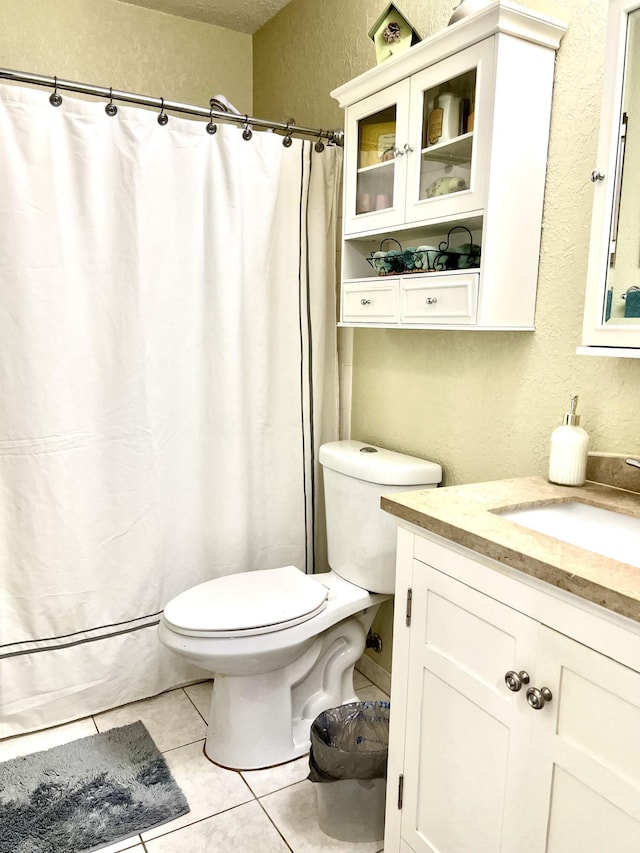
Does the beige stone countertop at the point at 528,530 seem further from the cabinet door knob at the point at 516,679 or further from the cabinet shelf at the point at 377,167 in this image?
the cabinet shelf at the point at 377,167

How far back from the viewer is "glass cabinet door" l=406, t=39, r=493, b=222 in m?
1.41

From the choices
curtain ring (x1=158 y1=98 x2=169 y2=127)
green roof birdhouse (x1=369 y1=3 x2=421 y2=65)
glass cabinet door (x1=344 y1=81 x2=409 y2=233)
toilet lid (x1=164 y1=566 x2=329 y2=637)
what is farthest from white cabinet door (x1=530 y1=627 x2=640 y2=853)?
curtain ring (x1=158 y1=98 x2=169 y2=127)

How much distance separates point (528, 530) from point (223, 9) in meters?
2.40

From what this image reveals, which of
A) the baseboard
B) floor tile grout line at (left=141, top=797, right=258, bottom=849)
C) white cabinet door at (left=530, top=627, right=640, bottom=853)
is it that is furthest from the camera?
the baseboard

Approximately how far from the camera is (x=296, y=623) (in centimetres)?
171

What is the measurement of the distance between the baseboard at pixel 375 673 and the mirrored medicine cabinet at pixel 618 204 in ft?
4.44

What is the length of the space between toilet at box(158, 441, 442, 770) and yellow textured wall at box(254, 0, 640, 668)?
0.56 feet

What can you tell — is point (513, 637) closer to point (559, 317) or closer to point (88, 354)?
point (559, 317)

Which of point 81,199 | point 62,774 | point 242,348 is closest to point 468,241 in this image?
point 242,348

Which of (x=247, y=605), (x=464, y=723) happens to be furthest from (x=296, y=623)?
(x=464, y=723)

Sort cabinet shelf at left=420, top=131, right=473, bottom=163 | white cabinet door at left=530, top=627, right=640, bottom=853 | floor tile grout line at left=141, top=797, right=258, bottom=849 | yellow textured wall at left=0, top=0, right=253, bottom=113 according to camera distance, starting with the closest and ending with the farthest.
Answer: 1. white cabinet door at left=530, top=627, right=640, bottom=853
2. cabinet shelf at left=420, top=131, right=473, bottom=163
3. floor tile grout line at left=141, top=797, right=258, bottom=849
4. yellow textured wall at left=0, top=0, right=253, bottom=113

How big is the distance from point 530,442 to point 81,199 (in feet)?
4.50

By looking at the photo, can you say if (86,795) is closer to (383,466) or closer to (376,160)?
(383,466)

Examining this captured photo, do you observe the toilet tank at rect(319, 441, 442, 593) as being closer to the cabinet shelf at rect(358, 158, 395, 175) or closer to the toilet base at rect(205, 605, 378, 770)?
the toilet base at rect(205, 605, 378, 770)
